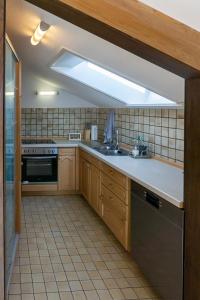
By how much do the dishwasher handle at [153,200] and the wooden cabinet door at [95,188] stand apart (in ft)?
6.36

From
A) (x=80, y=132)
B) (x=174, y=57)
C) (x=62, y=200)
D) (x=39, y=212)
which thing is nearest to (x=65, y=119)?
(x=80, y=132)

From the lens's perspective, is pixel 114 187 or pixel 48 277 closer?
pixel 48 277

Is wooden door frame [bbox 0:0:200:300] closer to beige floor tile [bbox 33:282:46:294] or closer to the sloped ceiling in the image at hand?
the sloped ceiling

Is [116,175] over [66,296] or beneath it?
over

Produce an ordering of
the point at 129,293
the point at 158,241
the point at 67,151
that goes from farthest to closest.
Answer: the point at 67,151 → the point at 129,293 → the point at 158,241

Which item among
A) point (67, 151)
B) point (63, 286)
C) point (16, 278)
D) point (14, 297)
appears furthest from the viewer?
point (67, 151)

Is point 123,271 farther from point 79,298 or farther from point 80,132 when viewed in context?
point 80,132

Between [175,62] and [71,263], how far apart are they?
2420 mm

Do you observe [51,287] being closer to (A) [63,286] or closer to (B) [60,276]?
(A) [63,286]

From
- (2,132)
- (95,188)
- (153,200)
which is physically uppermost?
(2,132)

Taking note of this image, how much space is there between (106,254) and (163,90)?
67.9 inches

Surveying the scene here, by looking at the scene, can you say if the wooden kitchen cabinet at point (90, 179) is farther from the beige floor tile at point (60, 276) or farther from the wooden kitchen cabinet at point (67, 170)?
the beige floor tile at point (60, 276)

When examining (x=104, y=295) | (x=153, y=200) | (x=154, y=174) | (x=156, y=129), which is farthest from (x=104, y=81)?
(x=104, y=295)

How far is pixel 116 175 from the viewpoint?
162 inches
